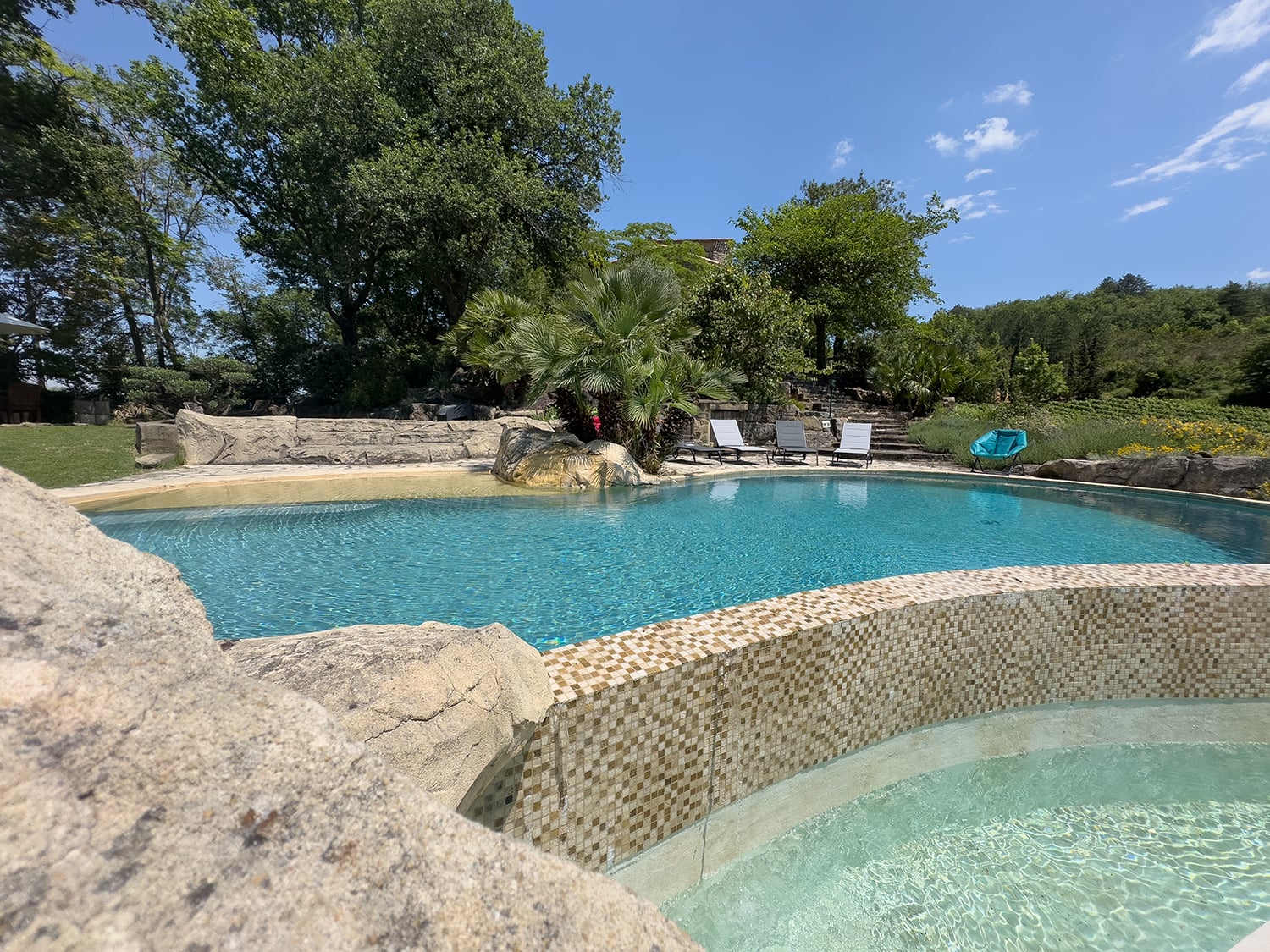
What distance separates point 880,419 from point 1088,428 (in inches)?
253

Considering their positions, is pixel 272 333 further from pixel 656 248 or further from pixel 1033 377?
pixel 1033 377

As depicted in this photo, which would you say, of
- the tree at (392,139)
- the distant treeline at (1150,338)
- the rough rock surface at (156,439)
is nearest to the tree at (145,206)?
the tree at (392,139)

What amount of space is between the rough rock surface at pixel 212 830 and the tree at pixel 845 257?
22952mm

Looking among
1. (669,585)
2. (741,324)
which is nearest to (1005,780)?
(669,585)

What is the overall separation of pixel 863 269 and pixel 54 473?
26.1 meters

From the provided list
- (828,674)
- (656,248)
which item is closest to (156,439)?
(828,674)

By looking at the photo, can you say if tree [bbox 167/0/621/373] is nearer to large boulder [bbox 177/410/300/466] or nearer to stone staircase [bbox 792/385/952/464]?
large boulder [bbox 177/410/300/466]

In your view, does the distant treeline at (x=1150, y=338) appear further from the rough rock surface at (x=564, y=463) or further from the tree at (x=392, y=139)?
the rough rock surface at (x=564, y=463)

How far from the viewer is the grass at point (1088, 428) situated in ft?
37.6

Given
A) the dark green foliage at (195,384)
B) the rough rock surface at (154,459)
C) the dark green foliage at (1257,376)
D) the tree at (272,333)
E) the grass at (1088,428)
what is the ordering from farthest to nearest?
the dark green foliage at (1257,376) → the tree at (272,333) → the dark green foliage at (195,384) → the grass at (1088,428) → the rough rock surface at (154,459)

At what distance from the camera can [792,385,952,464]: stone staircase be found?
1570 cm

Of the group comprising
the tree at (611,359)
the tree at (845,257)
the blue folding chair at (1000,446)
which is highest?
the tree at (845,257)

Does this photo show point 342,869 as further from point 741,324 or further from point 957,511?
point 741,324

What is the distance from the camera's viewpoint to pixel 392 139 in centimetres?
1600
